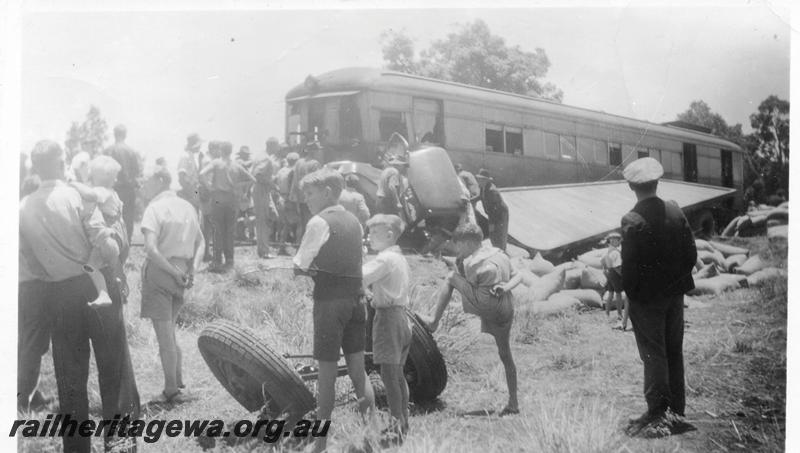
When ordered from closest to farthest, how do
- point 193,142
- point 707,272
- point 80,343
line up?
point 80,343, point 193,142, point 707,272

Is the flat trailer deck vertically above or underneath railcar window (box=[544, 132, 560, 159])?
underneath

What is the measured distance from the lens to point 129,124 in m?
4.48

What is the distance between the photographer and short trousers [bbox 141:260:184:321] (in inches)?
149

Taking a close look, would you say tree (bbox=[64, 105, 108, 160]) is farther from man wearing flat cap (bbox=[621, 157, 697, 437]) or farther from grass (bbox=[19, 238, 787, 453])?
man wearing flat cap (bbox=[621, 157, 697, 437])

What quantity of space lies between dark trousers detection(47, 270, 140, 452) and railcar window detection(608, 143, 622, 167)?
18.0 ft

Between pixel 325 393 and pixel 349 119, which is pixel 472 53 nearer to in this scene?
pixel 349 119

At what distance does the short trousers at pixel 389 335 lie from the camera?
3.03m

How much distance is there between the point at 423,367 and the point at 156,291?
186 cm

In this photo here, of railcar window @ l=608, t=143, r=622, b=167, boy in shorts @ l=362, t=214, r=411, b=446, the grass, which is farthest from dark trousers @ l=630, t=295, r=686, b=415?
railcar window @ l=608, t=143, r=622, b=167

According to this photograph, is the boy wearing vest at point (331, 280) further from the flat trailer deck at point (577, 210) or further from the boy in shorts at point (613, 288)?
the flat trailer deck at point (577, 210)

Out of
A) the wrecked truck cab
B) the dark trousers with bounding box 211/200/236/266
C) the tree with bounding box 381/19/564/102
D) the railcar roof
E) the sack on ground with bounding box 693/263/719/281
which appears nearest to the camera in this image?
the tree with bounding box 381/19/564/102

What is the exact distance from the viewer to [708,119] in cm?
561

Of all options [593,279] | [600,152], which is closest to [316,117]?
[600,152]

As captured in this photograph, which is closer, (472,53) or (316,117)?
(472,53)
